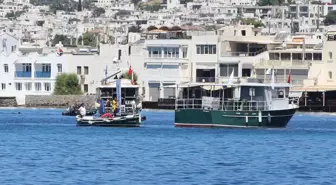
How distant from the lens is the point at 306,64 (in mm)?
115875

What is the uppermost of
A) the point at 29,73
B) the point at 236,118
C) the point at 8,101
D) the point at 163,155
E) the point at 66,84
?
the point at 29,73

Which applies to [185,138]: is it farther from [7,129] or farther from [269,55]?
[269,55]

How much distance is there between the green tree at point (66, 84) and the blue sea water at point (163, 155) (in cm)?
3698

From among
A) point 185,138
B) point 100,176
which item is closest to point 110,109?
point 185,138

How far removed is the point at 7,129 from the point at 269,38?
47.4 meters

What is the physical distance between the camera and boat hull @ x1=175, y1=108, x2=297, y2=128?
78000mm

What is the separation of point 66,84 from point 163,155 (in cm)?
6448

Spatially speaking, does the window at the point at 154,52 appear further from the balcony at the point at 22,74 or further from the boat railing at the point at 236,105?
the boat railing at the point at 236,105

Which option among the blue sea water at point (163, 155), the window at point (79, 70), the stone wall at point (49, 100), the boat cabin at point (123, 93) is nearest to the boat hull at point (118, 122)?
the blue sea water at point (163, 155)

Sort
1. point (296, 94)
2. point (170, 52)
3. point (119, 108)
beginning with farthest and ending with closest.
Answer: point (170, 52) → point (296, 94) → point (119, 108)

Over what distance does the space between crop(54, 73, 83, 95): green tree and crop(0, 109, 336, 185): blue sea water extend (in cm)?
3698

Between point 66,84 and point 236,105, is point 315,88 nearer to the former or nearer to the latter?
point 66,84

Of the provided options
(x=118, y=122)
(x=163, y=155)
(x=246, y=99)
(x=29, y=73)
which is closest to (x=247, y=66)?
(x=29, y=73)

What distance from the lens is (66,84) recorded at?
398 ft
